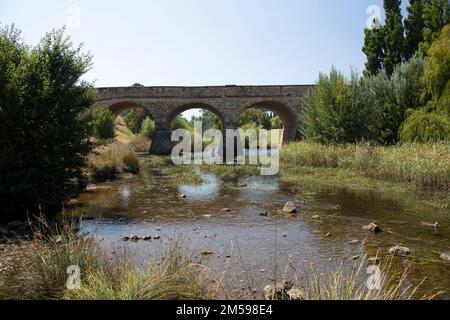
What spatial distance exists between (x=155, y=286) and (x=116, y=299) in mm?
377

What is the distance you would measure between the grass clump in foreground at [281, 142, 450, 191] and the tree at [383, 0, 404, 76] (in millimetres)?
13424

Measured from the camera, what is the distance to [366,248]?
6.94 m

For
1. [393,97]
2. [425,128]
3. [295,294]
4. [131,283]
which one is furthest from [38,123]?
[393,97]

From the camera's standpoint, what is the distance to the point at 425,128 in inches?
663

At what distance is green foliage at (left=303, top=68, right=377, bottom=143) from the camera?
21.3 meters

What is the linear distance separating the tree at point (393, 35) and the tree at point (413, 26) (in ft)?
1.61

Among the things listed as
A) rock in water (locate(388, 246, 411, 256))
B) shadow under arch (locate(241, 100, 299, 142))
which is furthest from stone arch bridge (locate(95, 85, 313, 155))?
rock in water (locate(388, 246, 411, 256))

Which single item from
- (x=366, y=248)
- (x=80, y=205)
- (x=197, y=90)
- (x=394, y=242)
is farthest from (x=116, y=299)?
(x=197, y=90)

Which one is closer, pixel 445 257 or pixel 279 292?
pixel 279 292

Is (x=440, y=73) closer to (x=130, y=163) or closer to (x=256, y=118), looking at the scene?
(x=130, y=163)

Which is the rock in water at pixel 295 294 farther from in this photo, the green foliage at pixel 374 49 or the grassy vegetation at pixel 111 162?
the green foliage at pixel 374 49

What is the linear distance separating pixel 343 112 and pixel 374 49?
1331 centimetres

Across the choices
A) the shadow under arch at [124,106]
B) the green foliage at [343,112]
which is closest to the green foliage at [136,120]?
the shadow under arch at [124,106]

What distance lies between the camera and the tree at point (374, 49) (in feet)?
104
